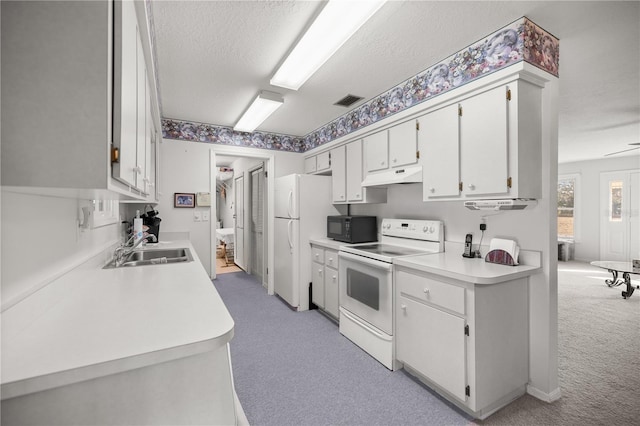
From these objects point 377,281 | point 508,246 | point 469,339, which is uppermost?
point 508,246

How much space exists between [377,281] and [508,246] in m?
1.00

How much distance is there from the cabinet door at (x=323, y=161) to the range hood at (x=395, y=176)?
35.8 inches

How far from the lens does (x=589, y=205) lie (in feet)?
22.3

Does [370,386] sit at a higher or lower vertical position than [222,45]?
lower

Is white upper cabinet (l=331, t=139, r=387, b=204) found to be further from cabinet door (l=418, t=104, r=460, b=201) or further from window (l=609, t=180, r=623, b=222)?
window (l=609, t=180, r=623, b=222)

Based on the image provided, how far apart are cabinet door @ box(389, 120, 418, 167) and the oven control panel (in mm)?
599

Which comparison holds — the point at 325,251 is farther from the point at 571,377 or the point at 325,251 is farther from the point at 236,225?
the point at 236,225

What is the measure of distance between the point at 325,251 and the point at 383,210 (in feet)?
2.78

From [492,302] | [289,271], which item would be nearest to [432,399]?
[492,302]

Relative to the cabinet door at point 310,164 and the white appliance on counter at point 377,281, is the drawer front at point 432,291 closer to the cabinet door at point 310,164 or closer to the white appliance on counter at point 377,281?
the white appliance on counter at point 377,281

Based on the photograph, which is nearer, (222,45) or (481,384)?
(481,384)

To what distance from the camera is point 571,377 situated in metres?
2.22

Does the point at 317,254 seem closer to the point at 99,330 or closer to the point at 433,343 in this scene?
the point at 433,343

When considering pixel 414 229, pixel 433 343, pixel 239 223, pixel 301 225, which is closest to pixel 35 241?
pixel 433 343
